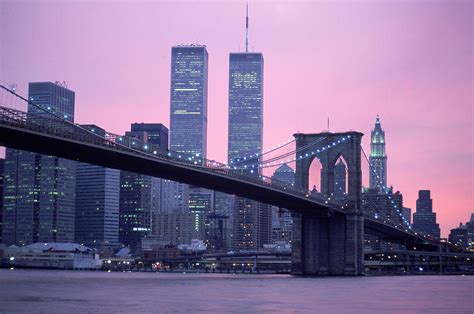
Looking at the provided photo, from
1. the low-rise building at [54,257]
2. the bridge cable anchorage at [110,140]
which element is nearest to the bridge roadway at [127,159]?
the bridge cable anchorage at [110,140]

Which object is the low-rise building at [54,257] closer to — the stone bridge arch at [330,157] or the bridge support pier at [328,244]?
the stone bridge arch at [330,157]

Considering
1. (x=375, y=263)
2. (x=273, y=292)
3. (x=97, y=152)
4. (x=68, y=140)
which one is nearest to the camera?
(x=273, y=292)

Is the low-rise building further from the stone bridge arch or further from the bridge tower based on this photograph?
the bridge tower

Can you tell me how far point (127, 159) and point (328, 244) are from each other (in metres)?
25.3

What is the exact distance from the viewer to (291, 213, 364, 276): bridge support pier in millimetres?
77250

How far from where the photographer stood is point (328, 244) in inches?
3091

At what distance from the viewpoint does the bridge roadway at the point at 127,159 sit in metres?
51.8

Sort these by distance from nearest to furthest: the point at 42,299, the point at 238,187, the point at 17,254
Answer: the point at 42,299 < the point at 238,187 < the point at 17,254

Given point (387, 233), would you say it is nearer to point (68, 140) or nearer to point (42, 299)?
point (68, 140)

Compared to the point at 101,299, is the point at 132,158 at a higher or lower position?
higher

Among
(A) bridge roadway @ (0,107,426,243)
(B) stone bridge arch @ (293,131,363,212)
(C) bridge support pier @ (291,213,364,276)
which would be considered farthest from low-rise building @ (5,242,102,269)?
(A) bridge roadway @ (0,107,426,243)

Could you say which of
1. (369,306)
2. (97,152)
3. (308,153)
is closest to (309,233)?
(308,153)

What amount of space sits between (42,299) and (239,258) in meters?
122

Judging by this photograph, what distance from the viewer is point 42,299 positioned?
127 feet
